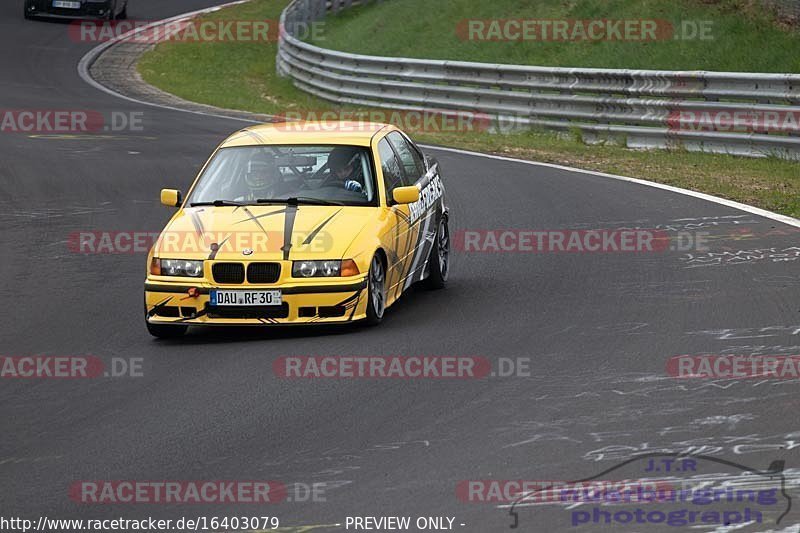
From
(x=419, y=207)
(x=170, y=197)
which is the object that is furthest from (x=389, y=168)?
(x=170, y=197)

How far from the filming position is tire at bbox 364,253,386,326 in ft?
33.1

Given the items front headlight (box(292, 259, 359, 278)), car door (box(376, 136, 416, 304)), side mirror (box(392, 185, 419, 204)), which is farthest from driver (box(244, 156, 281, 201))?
front headlight (box(292, 259, 359, 278))

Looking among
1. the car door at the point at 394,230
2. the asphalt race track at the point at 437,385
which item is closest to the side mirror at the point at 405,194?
the car door at the point at 394,230

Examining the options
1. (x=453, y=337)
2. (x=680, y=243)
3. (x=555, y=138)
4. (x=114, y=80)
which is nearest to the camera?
(x=453, y=337)

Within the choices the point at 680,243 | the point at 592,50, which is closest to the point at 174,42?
the point at 592,50

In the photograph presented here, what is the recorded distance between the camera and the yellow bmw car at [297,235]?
9.97m

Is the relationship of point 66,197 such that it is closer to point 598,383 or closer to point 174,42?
point 598,383

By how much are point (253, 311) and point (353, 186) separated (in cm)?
154

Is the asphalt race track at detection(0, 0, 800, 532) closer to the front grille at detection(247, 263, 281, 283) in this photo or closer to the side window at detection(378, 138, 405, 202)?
the front grille at detection(247, 263, 281, 283)

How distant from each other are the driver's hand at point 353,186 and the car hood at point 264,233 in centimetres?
28

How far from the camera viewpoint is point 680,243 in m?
13.4

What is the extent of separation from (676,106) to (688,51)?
187 inches

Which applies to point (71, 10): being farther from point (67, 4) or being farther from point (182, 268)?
point (182, 268)

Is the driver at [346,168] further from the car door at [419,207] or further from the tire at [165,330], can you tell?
the tire at [165,330]
